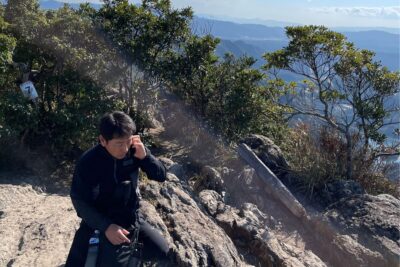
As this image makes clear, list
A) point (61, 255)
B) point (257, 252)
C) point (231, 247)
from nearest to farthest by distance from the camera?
point (61, 255) → point (231, 247) → point (257, 252)

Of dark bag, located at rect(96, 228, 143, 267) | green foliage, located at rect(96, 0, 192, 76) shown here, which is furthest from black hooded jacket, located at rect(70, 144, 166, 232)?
green foliage, located at rect(96, 0, 192, 76)

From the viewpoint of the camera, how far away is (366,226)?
20.2 ft

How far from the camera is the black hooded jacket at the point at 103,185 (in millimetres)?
3412

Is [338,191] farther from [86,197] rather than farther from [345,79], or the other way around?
[86,197]

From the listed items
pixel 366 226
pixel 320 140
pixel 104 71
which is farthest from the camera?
pixel 320 140

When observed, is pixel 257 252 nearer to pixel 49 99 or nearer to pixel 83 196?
pixel 83 196

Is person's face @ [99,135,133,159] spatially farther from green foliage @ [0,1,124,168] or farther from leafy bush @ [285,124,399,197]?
leafy bush @ [285,124,399,197]

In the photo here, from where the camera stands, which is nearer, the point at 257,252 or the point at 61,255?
the point at 61,255

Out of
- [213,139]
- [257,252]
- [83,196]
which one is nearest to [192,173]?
[213,139]

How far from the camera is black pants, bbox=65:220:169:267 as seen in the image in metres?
3.48

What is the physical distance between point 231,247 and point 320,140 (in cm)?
394

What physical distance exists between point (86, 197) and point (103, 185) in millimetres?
168

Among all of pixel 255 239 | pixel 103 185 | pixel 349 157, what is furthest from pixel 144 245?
pixel 349 157

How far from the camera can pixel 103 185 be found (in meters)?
3.52
